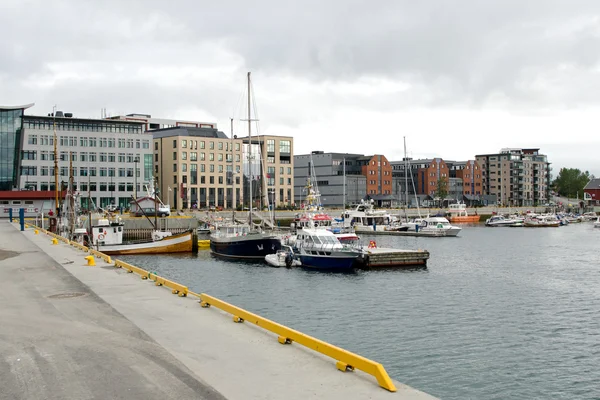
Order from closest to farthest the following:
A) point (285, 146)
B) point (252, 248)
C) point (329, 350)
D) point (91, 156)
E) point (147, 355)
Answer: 1. point (329, 350)
2. point (147, 355)
3. point (252, 248)
4. point (91, 156)
5. point (285, 146)

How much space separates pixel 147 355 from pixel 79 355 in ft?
6.23

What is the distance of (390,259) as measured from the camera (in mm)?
64688

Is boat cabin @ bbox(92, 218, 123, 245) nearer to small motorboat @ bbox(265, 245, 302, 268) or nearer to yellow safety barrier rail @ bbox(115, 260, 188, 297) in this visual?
small motorboat @ bbox(265, 245, 302, 268)

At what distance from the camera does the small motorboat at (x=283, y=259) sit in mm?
64625

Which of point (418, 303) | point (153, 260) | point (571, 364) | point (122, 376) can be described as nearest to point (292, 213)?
point (153, 260)

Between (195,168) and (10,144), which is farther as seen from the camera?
(195,168)

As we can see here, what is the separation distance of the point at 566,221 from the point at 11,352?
577 feet

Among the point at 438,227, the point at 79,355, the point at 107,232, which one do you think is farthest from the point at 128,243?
the point at 79,355

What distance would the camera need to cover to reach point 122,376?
15859 millimetres

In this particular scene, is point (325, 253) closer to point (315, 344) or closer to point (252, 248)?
point (252, 248)

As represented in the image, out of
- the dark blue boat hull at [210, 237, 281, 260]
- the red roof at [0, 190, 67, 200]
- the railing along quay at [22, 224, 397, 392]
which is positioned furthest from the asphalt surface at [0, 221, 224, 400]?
the red roof at [0, 190, 67, 200]

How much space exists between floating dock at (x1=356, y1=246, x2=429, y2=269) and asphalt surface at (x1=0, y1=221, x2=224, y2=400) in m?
38.1

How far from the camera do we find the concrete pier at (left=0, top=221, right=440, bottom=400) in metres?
14.9

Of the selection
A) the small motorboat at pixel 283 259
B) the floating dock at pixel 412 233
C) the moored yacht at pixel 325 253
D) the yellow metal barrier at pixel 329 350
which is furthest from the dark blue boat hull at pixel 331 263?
the floating dock at pixel 412 233
